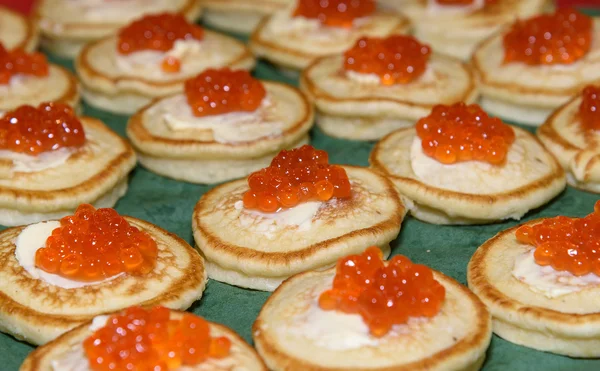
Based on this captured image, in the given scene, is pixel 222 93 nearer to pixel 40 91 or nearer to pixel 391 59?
pixel 391 59

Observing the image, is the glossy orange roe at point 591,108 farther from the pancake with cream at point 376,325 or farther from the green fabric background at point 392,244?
the pancake with cream at point 376,325

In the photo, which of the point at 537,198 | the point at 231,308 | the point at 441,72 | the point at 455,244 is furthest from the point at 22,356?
the point at 441,72

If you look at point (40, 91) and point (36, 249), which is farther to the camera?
point (40, 91)

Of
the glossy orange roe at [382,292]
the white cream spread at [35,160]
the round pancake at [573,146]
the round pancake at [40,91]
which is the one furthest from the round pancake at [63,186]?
the round pancake at [573,146]

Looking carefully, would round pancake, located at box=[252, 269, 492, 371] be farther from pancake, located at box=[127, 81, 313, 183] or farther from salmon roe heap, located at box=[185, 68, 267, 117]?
salmon roe heap, located at box=[185, 68, 267, 117]

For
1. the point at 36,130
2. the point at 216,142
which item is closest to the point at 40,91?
the point at 36,130

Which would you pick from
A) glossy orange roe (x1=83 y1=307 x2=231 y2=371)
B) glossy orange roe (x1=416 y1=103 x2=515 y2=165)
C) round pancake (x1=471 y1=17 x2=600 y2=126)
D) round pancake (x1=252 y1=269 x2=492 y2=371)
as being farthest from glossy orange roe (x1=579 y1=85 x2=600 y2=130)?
glossy orange roe (x1=83 y1=307 x2=231 y2=371)
